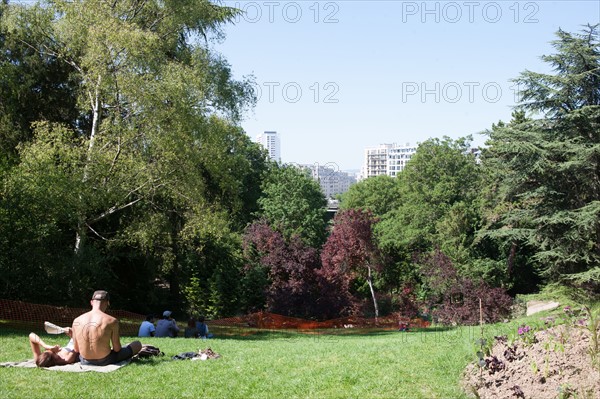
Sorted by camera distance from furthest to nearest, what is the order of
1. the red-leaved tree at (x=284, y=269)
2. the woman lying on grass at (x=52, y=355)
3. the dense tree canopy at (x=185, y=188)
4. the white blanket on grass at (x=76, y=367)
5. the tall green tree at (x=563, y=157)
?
the red-leaved tree at (x=284, y=269), the tall green tree at (x=563, y=157), the dense tree canopy at (x=185, y=188), the woman lying on grass at (x=52, y=355), the white blanket on grass at (x=76, y=367)

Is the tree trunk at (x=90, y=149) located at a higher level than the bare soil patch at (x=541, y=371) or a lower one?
higher

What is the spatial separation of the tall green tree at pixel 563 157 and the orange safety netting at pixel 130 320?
6.91 metres

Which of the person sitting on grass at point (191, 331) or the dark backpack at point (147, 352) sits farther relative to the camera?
the person sitting on grass at point (191, 331)

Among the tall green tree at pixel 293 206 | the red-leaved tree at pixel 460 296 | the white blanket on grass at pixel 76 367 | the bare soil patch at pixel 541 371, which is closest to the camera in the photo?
the bare soil patch at pixel 541 371

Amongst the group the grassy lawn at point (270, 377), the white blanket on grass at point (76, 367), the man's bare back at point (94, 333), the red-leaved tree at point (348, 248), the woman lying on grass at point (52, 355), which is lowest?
the grassy lawn at point (270, 377)

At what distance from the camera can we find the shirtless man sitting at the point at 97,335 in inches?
328

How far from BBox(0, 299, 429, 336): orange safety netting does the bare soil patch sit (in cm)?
1145

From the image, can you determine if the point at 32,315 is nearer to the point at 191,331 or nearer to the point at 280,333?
the point at 191,331

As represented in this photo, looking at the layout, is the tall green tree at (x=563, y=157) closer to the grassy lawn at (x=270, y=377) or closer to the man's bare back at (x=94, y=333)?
the grassy lawn at (x=270, y=377)

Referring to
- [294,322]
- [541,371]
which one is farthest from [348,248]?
[541,371]

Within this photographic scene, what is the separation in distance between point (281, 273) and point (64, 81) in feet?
44.5

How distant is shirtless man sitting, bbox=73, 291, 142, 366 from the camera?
8.32m

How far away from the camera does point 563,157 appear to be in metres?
24.3

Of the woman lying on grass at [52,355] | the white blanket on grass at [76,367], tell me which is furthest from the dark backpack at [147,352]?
the woman lying on grass at [52,355]
